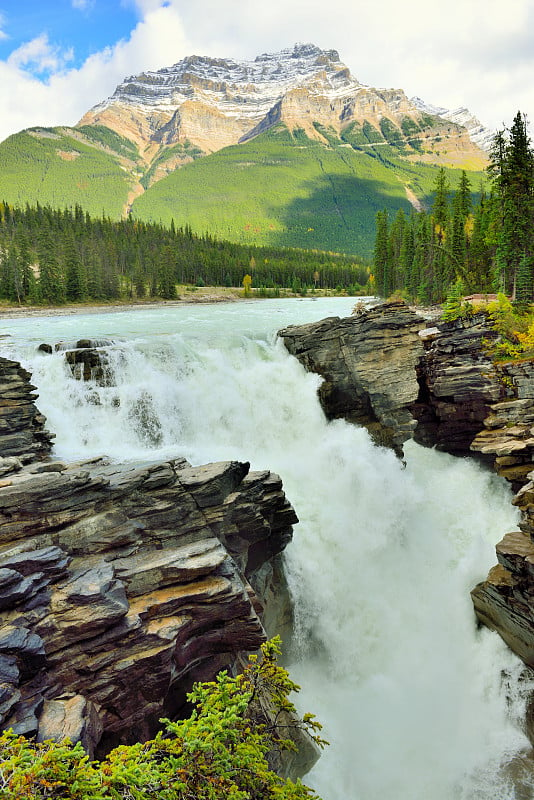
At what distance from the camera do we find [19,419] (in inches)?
772

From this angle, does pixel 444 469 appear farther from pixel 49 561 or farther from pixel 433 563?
pixel 49 561

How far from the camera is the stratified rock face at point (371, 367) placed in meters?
28.6

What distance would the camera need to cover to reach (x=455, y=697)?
1591 centimetres

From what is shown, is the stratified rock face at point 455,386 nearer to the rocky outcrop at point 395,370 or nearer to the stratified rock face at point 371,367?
the rocky outcrop at point 395,370

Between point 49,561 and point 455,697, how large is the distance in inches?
611

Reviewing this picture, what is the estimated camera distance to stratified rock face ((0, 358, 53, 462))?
1889 cm

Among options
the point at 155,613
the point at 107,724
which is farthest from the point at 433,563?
the point at 107,724

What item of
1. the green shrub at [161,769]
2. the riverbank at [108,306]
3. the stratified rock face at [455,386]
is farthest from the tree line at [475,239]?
the riverbank at [108,306]

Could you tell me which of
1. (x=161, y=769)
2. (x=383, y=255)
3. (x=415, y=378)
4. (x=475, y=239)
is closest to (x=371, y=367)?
(x=415, y=378)

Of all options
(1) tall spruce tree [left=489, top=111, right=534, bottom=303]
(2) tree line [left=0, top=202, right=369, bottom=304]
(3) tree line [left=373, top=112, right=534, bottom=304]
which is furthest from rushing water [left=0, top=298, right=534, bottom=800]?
(2) tree line [left=0, top=202, right=369, bottom=304]

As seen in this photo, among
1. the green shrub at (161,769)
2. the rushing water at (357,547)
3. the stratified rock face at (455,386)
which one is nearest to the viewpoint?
the green shrub at (161,769)

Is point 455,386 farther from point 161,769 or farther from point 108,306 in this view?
point 108,306

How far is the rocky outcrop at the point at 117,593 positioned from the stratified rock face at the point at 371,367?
1479cm

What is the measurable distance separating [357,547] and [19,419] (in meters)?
17.1
